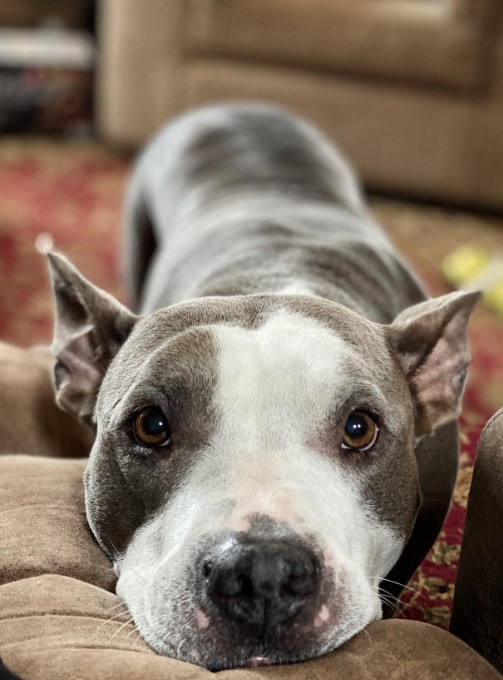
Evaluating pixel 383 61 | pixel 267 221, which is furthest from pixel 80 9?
pixel 267 221

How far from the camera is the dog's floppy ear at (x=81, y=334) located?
207 centimetres

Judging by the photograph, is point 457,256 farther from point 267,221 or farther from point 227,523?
point 227,523

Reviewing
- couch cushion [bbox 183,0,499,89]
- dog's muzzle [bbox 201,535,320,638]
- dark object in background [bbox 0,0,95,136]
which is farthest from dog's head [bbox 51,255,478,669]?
dark object in background [bbox 0,0,95,136]

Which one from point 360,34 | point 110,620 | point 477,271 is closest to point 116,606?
point 110,620

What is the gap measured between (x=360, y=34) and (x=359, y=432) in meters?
3.94

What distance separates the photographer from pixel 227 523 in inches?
58.2

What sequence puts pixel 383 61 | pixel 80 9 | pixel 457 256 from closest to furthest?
1. pixel 457 256
2. pixel 383 61
3. pixel 80 9

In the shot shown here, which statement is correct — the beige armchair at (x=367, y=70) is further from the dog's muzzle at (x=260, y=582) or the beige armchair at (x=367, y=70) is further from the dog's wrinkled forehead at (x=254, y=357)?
the dog's muzzle at (x=260, y=582)

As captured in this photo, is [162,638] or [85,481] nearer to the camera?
[162,638]

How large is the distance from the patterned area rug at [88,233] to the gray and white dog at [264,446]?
333 millimetres

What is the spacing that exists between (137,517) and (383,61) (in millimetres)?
4050

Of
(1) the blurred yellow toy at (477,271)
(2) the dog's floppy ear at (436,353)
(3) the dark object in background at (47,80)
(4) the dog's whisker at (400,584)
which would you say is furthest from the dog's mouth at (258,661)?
(3) the dark object in background at (47,80)

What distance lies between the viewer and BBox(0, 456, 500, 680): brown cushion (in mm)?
1354

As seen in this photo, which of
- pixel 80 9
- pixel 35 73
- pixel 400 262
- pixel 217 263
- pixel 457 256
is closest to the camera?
pixel 217 263
